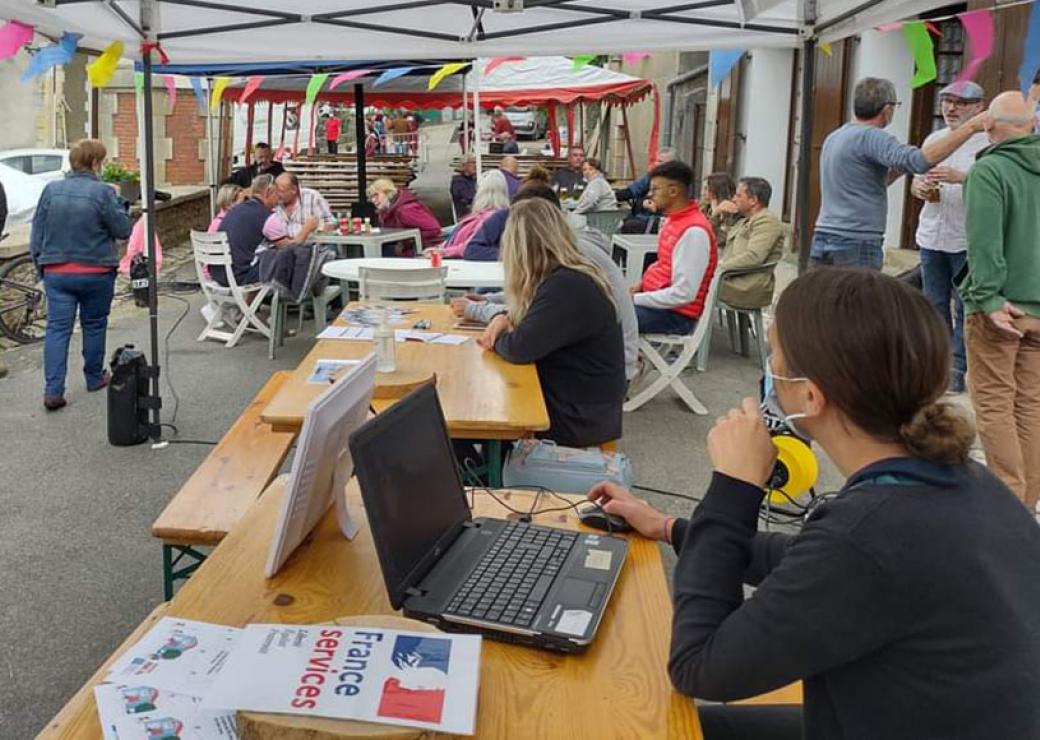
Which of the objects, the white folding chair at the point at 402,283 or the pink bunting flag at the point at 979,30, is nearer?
the pink bunting flag at the point at 979,30

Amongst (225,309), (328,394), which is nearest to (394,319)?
(328,394)

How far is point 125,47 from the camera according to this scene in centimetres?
505

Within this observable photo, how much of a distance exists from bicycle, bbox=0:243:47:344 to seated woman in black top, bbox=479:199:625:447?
19.3 ft

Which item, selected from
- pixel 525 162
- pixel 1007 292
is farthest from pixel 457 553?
pixel 525 162

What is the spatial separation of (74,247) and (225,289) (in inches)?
75.8

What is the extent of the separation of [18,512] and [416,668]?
12.6 feet

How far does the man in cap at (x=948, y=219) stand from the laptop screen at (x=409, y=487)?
397cm

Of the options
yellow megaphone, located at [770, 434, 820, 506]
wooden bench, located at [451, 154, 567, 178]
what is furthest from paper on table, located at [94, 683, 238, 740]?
wooden bench, located at [451, 154, 567, 178]

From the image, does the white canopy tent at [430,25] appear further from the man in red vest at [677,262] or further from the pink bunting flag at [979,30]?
the man in red vest at [677,262]

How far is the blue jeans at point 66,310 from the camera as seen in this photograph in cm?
619

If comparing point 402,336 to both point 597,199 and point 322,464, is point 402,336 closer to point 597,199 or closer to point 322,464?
point 322,464

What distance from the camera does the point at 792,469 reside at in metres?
4.21

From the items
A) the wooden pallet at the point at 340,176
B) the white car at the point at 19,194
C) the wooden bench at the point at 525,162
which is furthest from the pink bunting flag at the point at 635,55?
the white car at the point at 19,194

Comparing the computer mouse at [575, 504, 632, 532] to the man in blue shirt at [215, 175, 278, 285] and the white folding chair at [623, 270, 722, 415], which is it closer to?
the white folding chair at [623, 270, 722, 415]
